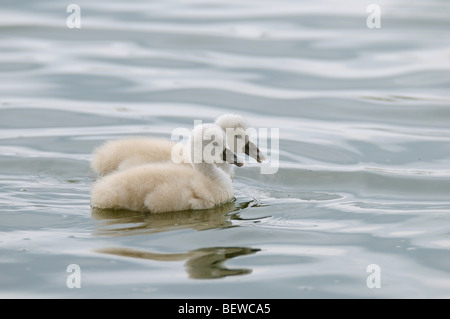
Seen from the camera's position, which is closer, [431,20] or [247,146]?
[247,146]

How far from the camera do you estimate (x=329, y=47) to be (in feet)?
47.1

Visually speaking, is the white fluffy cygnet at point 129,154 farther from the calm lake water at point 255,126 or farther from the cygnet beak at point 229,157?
the cygnet beak at point 229,157

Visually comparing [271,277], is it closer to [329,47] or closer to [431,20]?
[329,47]

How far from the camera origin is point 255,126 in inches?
432

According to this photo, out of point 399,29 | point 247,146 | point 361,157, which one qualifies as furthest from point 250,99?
point 399,29

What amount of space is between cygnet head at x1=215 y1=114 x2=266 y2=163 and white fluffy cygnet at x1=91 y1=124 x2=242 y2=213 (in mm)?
564

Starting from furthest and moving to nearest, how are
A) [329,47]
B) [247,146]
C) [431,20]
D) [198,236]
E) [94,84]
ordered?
[431,20], [329,47], [94,84], [247,146], [198,236]

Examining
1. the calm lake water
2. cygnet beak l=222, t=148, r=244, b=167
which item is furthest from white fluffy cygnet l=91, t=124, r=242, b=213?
the calm lake water

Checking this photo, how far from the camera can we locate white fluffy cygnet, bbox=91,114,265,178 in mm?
8422

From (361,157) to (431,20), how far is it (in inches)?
266

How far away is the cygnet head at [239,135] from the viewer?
28.3 ft

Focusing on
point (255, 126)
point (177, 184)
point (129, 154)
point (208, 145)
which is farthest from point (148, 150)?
point (255, 126)

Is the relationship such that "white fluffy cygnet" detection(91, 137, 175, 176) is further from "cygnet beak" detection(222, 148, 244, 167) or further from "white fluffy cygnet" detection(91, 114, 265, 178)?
"cygnet beak" detection(222, 148, 244, 167)

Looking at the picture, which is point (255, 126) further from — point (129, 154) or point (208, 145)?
point (208, 145)
